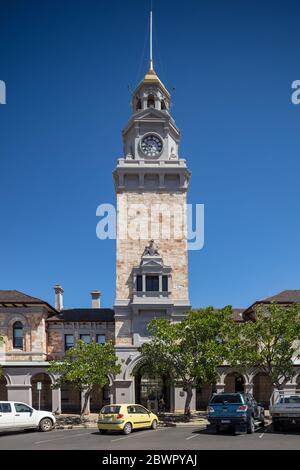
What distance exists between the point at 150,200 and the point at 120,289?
8732mm

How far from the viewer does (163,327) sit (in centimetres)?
3703

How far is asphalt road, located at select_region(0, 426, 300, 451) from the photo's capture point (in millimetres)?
19781

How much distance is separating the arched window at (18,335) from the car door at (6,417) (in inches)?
761

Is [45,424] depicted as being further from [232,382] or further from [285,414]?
[232,382]

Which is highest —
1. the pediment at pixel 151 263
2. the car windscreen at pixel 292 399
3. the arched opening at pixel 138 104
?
the arched opening at pixel 138 104

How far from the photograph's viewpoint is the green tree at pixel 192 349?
35.1 metres

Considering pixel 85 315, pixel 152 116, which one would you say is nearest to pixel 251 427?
pixel 85 315

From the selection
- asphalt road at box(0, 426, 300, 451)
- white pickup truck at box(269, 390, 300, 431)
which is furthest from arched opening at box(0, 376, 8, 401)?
white pickup truck at box(269, 390, 300, 431)

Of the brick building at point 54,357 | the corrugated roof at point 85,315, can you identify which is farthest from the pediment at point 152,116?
the brick building at point 54,357

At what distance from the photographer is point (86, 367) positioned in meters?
35.8

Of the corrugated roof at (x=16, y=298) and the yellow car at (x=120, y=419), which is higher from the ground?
the corrugated roof at (x=16, y=298)

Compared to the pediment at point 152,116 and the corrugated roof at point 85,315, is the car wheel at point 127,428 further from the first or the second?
the pediment at point 152,116

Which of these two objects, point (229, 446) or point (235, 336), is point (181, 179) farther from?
point (229, 446)
